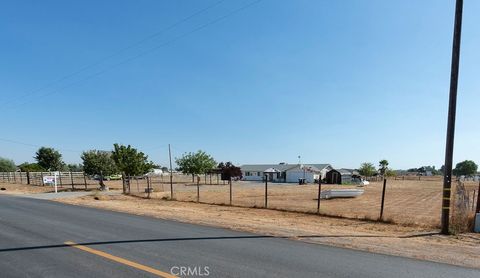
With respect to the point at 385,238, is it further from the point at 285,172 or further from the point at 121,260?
the point at 285,172

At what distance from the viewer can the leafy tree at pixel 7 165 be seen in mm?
111363

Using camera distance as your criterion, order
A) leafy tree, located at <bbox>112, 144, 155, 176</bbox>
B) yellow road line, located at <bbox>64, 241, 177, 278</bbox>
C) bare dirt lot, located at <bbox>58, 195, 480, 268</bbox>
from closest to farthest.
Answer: yellow road line, located at <bbox>64, 241, 177, 278</bbox> < bare dirt lot, located at <bbox>58, 195, 480, 268</bbox> < leafy tree, located at <bbox>112, 144, 155, 176</bbox>

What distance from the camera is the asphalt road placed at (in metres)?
6.83

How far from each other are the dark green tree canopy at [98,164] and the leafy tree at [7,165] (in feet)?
263

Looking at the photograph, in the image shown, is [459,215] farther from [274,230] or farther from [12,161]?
[12,161]

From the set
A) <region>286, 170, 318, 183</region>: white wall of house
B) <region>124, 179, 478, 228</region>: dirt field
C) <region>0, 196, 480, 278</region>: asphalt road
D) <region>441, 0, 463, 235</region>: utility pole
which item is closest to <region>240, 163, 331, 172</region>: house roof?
<region>286, 170, 318, 183</region>: white wall of house

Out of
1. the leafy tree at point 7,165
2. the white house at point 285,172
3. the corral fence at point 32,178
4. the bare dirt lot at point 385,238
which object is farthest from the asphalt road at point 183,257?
the leafy tree at point 7,165

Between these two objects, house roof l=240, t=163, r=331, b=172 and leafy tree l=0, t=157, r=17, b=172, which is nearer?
house roof l=240, t=163, r=331, b=172

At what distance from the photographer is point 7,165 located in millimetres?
113188

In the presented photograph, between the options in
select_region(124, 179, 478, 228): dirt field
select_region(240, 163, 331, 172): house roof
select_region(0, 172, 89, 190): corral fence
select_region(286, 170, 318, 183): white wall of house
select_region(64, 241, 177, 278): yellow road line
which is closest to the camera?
select_region(64, 241, 177, 278): yellow road line

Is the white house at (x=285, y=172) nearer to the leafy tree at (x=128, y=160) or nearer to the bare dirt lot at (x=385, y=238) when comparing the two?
the leafy tree at (x=128, y=160)

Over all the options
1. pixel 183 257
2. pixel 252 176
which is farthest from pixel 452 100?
pixel 252 176

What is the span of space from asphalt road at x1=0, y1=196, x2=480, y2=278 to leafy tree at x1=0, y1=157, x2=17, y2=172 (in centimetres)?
11496

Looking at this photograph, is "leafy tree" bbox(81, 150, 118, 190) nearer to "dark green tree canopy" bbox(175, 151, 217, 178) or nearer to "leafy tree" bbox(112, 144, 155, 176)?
"leafy tree" bbox(112, 144, 155, 176)
